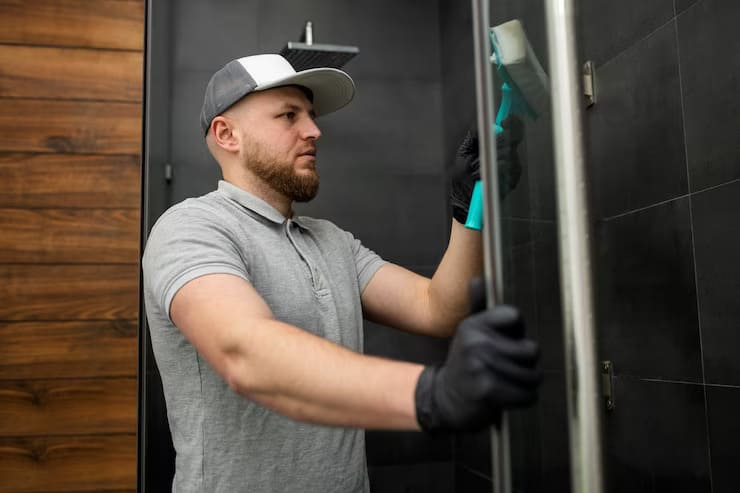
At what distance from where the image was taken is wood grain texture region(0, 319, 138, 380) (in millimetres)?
1747

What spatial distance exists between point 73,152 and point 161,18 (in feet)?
1.62

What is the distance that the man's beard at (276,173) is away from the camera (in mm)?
1186

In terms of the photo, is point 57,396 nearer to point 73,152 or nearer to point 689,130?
point 73,152

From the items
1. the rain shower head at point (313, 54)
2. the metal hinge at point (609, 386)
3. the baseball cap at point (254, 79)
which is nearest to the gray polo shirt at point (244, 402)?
the baseball cap at point (254, 79)

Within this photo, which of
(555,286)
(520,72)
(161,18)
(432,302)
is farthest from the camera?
(161,18)

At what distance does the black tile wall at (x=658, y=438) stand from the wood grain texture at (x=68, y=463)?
3.95 feet

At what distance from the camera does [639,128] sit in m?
1.37

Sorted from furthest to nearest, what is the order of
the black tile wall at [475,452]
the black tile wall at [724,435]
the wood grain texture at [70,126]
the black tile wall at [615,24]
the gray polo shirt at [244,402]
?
the black tile wall at [475,452] < the wood grain texture at [70,126] < the black tile wall at [615,24] < the black tile wall at [724,435] < the gray polo shirt at [244,402]

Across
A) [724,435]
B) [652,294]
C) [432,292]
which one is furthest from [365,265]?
[724,435]

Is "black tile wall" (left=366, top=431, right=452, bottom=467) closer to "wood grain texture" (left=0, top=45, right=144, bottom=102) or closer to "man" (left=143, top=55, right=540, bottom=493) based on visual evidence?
"man" (left=143, top=55, right=540, bottom=493)

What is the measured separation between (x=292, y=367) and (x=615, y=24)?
3.93 feet

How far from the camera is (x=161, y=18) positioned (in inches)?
79.0

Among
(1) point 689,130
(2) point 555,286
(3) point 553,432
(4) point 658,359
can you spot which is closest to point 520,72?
(2) point 555,286

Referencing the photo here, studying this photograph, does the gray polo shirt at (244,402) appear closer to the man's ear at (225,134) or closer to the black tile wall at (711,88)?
the man's ear at (225,134)
